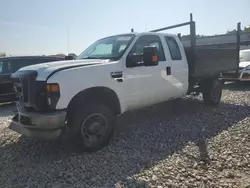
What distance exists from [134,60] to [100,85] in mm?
938

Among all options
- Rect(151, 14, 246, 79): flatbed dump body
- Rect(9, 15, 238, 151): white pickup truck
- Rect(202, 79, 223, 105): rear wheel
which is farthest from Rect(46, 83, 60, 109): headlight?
Rect(202, 79, 223, 105): rear wheel

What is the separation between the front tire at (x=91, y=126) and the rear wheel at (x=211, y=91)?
12.3 feet

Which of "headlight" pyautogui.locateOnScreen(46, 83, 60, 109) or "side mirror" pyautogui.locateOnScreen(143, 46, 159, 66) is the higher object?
"side mirror" pyautogui.locateOnScreen(143, 46, 159, 66)

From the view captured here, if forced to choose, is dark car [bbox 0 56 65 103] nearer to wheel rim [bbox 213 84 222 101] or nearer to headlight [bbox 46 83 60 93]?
headlight [bbox 46 83 60 93]

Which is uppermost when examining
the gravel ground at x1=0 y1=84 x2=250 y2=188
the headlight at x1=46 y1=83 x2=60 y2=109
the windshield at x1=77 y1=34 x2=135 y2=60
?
the windshield at x1=77 y1=34 x2=135 y2=60

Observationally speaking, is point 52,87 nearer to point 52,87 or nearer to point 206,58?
point 52,87

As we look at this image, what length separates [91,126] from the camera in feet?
14.3

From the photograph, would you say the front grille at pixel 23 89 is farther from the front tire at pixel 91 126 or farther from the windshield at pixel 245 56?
the windshield at pixel 245 56

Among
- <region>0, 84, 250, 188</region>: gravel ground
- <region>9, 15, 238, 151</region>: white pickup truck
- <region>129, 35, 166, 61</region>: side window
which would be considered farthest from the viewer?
<region>129, 35, 166, 61</region>: side window

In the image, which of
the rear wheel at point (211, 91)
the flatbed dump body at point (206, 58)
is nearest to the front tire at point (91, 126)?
the flatbed dump body at point (206, 58)

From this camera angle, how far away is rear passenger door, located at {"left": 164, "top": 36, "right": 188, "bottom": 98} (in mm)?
5965

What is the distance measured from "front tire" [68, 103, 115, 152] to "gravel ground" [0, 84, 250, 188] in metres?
0.17

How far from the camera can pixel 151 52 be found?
4820 mm

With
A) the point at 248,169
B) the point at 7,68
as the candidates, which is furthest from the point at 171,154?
the point at 7,68
